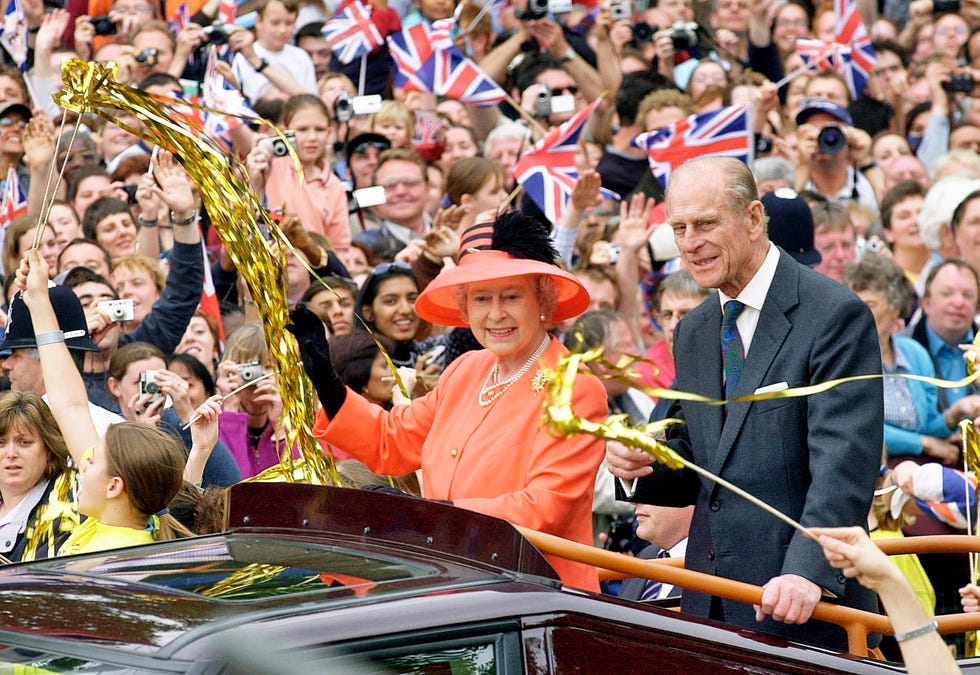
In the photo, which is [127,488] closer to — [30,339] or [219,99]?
[30,339]

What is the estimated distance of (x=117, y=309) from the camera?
6.45m

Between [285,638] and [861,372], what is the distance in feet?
6.09

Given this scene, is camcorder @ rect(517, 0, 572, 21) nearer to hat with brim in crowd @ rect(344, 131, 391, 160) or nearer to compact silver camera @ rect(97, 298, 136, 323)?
hat with brim in crowd @ rect(344, 131, 391, 160)

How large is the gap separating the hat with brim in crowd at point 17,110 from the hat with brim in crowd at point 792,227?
4.58 m

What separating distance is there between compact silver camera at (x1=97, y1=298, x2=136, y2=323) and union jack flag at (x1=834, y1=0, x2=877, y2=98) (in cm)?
837

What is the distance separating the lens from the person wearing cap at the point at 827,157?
10656mm

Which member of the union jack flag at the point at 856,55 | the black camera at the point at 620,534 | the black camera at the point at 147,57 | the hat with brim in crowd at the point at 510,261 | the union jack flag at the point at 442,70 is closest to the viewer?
the hat with brim in crowd at the point at 510,261

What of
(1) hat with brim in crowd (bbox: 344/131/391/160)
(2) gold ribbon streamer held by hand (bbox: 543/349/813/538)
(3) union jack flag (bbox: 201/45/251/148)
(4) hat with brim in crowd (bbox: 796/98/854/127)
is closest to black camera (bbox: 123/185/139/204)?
(3) union jack flag (bbox: 201/45/251/148)

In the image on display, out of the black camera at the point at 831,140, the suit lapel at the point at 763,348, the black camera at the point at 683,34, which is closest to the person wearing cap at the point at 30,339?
the suit lapel at the point at 763,348

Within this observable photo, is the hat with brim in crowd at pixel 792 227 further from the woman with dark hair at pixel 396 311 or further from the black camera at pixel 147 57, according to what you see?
the black camera at pixel 147 57

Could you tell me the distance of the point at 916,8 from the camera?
15.1 m

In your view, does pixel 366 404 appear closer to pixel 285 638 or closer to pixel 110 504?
pixel 110 504

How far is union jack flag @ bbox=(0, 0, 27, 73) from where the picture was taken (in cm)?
1038

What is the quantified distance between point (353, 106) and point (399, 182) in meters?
0.83
